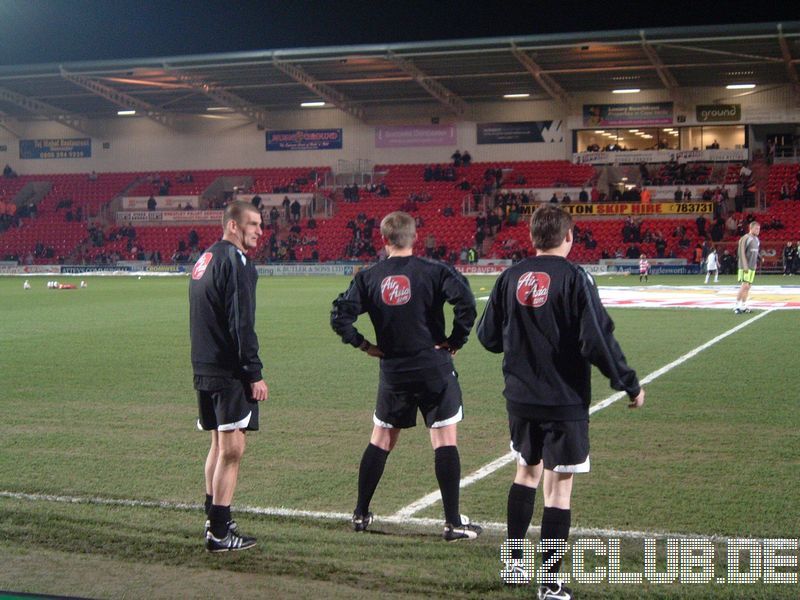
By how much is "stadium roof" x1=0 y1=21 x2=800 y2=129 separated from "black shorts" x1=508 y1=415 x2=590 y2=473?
125ft

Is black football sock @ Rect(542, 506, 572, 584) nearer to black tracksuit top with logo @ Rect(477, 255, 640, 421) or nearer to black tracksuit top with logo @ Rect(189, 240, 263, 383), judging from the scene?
black tracksuit top with logo @ Rect(477, 255, 640, 421)

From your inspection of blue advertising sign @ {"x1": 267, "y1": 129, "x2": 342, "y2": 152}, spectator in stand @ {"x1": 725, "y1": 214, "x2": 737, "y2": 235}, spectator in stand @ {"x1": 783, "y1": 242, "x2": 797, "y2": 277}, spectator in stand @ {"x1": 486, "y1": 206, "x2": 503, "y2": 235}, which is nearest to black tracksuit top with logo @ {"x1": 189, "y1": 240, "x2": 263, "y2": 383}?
spectator in stand @ {"x1": 783, "y1": 242, "x2": 797, "y2": 277}

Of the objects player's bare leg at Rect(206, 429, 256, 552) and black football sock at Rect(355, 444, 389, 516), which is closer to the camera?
player's bare leg at Rect(206, 429, 256, 552)

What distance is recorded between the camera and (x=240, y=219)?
5617 millimetres

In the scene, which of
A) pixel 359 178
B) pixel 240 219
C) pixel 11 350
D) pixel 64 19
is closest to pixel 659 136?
pixel 359 178

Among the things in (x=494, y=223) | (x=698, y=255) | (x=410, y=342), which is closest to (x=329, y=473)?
(x=410, y=342)

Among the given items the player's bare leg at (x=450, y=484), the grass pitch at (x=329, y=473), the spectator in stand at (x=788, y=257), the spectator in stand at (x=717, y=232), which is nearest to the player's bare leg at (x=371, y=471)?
the grass pitch at (x=329, y=473)

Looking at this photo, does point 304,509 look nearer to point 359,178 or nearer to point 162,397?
point 162,397

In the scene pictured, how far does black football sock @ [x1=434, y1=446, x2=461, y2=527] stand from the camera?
5.66 metres

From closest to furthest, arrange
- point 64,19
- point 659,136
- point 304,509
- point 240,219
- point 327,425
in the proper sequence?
1. point 240,219
2. point 304,509
3. point 327,425
4. point 64,19
5. point 659,136

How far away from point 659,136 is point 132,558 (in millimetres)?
48851

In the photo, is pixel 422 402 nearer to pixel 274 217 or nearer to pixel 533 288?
pixel 533 288

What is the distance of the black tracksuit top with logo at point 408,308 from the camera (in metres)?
5.72

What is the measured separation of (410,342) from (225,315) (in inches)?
42.5
